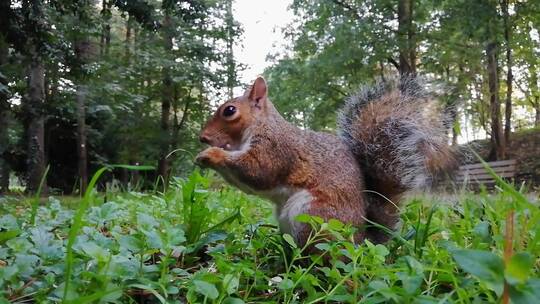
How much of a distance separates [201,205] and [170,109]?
28.2ft

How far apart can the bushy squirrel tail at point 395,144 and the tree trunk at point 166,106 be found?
22.8 feet

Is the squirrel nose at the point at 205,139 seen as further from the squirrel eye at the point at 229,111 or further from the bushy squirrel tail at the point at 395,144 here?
the bushy squirrel tail at the point at 395,144

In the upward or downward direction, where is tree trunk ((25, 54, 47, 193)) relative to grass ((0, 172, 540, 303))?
upward

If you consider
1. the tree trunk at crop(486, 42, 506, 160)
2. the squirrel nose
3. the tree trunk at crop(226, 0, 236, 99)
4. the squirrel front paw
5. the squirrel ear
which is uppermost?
the tree trunk at crop(226, 0, 236, 99)

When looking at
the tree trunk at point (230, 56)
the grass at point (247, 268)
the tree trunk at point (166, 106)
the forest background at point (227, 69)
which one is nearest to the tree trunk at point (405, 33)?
the forest background at point (227, 69)

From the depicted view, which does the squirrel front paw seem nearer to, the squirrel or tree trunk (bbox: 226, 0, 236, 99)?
the squirrel

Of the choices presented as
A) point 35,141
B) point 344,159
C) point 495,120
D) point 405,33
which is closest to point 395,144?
point 344,159

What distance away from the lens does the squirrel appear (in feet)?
4.27

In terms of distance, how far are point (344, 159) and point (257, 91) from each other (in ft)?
1.33

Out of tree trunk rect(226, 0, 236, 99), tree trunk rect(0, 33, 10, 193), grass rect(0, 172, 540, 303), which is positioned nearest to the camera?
grass rect(0, 172, 540, 303)

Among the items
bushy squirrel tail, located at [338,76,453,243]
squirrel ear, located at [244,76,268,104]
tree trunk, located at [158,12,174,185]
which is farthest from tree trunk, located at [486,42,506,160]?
squirrel ear, located at [244,76,268,104]

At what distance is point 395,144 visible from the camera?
1.39 metres

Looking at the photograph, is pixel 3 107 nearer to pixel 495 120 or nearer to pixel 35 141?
pixel 35 141

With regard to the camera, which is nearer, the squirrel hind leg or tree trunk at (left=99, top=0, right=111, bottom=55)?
the squirrel hind leg
